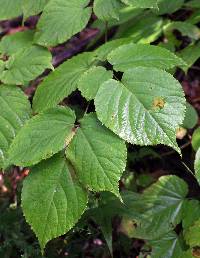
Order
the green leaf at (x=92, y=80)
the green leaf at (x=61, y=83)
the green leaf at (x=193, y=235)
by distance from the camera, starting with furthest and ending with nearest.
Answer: the green leaf at (x=193, y=235)
the green leaf at (x=61, y=83)
the green leaf at (x=92, y=80)

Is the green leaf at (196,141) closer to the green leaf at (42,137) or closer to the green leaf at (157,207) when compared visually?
the green leaf at (157,207)

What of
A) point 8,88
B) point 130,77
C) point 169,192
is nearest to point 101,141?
point 130,77

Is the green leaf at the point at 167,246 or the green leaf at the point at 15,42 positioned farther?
the green leaf at the point at 15,42

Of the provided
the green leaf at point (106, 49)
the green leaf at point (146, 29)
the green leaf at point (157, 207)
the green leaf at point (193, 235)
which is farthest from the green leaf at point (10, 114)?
the green leaf at point (146, 29)

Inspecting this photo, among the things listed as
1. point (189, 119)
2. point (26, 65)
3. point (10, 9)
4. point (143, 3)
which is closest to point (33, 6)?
point (10, 9)

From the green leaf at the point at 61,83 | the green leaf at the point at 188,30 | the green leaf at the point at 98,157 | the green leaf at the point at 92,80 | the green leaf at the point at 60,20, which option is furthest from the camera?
the green leaf at the point at 188,30

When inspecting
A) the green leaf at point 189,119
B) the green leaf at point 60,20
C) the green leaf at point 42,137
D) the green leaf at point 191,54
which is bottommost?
the green leaf at point 189,119
